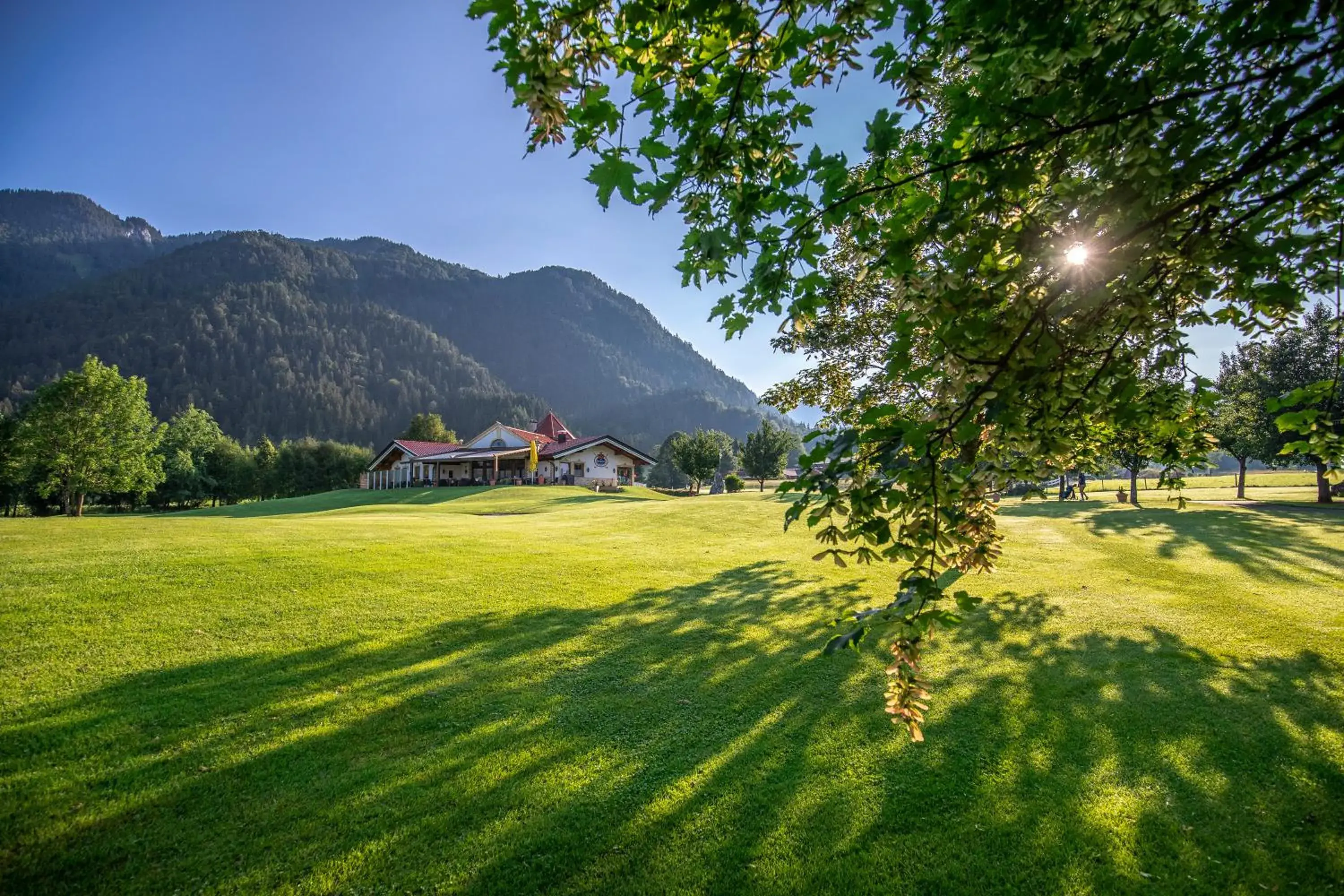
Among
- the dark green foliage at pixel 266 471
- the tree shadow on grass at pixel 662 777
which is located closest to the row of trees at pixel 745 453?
the tree shadow on grass at pixel 662 777

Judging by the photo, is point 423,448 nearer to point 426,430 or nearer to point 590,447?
point 590,447

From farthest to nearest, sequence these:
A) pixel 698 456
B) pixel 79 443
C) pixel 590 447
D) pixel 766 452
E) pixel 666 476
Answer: pixel 666 476 → pixel 766 452 → pixel 590 447 → pixel 698 456 → pixel 79 443

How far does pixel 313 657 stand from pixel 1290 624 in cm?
1336

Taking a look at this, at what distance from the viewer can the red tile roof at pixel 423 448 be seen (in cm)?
5569

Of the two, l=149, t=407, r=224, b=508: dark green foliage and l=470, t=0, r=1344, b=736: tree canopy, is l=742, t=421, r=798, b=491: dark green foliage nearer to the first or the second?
l=470, t=0, r=1344, b=736: tree canopy

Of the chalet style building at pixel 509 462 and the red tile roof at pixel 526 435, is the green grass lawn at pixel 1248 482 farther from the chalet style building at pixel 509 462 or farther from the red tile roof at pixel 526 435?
the red tile roof at pixel 526 435

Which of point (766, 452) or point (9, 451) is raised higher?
point (766, 452)

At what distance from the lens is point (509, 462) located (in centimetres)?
5606

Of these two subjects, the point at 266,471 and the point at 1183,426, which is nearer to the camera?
the point at 1183,426

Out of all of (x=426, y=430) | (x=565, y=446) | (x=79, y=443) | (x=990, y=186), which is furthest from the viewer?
(x=426, y=430)

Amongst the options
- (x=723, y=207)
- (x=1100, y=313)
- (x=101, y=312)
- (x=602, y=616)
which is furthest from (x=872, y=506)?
(x=101, y=312)

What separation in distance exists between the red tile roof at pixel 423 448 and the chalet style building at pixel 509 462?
93 mm

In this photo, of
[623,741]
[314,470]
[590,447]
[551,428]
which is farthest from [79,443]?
[623,741]

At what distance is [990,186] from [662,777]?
14.5ft
